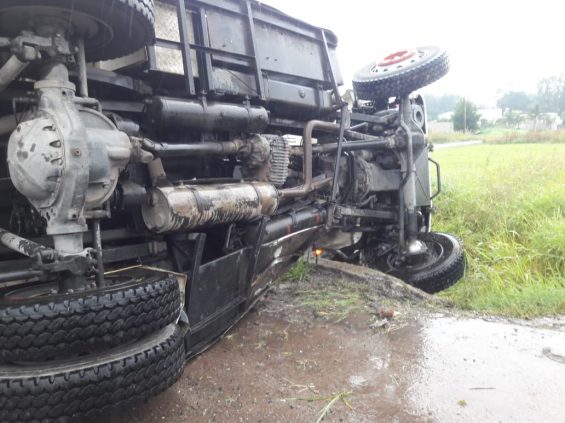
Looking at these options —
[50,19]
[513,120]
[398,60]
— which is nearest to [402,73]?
[398,60]

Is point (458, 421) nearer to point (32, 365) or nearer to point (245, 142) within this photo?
point (32, 365)

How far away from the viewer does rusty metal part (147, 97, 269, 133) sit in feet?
8.04

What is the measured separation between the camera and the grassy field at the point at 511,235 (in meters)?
3.70

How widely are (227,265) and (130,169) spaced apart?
0.69 metres

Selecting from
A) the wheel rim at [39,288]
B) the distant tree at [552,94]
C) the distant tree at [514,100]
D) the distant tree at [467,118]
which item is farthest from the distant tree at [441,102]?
the wheel rim at [39,288]

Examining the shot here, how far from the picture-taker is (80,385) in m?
1.54

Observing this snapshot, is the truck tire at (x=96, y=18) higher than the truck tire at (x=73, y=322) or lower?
higher

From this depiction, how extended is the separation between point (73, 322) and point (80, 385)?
0.65 ft

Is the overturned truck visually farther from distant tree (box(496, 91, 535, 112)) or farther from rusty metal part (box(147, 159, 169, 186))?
distant tree (box(496, 91, 535, 112))

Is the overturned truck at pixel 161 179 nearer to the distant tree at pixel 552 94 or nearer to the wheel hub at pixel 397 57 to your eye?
the wheel hub at pixel 397 57

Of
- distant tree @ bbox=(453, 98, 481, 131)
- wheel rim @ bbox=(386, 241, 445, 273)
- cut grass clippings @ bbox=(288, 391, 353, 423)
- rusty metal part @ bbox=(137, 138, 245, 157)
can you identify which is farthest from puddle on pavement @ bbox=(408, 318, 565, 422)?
distant tree @ bbox=(453, 98, 481, 131)

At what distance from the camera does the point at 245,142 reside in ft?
9.78

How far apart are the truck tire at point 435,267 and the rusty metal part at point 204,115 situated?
2.25m

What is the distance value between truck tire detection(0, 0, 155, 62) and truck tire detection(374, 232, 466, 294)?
322 centimetres
